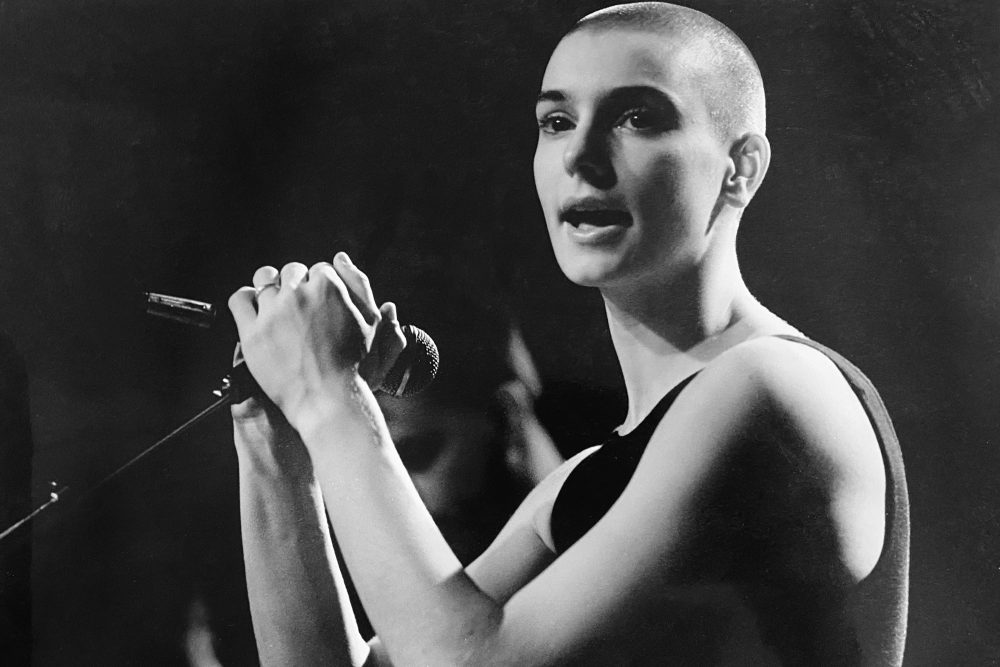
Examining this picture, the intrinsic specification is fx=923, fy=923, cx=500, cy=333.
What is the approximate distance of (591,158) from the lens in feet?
4.34

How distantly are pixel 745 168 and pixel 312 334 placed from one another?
0.68 meters

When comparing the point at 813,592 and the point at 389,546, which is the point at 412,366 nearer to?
the point at 389,546

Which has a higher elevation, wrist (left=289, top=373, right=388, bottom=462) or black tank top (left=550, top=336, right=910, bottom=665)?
wrist (left=289, top=373, right=388, bottom=462)

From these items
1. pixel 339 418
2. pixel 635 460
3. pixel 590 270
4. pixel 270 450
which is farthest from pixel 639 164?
pixel 270 450

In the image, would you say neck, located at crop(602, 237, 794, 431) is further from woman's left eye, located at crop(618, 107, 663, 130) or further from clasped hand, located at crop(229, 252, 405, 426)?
clasped hand, located at crop(229, 252, 405, 426)

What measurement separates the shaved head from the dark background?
47 millimetres

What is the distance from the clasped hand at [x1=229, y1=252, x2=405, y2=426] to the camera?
124cm

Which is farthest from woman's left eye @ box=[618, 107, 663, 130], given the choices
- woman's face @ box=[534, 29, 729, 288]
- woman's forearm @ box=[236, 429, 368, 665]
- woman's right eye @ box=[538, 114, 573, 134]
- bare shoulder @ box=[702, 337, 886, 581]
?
woman's forearm @ box=[236, 429, 368, 665]

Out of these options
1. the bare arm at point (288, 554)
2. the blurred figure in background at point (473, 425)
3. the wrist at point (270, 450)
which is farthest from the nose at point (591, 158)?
the wrist at point (270, 450)

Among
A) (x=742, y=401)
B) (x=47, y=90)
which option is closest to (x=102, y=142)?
(x=47, y=90)

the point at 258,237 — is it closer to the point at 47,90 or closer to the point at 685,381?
the point at 47,90

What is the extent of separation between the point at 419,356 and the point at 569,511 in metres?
0.32

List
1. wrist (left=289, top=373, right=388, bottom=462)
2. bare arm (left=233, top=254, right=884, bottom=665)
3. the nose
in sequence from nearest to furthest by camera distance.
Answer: bare arm (left=233, top=254, right=884, bottom=665) → wrist (left=289, top=373, right=388, bottom=462) → the nose

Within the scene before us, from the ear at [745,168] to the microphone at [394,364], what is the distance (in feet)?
1.64
